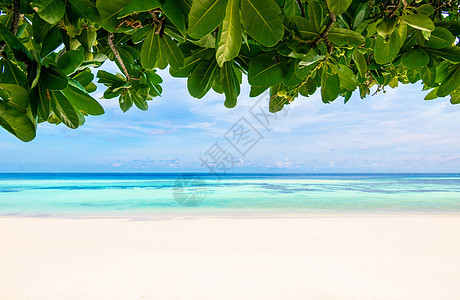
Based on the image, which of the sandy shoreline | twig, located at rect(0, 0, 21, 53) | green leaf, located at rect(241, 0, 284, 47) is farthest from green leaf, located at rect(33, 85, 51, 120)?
the sandy shoreline

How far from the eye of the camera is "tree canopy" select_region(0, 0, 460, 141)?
2.08 ft

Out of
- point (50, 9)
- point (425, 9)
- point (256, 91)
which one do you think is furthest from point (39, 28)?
point (425, 9)

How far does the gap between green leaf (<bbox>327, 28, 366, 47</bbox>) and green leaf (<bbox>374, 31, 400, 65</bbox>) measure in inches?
6.1

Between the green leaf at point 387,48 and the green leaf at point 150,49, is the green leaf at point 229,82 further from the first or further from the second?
the green leaf at point 387,48

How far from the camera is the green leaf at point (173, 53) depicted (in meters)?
0.86

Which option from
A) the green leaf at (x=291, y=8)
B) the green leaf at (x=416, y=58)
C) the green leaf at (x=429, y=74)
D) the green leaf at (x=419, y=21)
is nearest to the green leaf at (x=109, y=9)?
the green leaf at (x=291, y=8)

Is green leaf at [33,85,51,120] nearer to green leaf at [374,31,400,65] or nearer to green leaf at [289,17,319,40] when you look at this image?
green leaf at [289,17,319,40]

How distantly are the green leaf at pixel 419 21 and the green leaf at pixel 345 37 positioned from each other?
11 cm

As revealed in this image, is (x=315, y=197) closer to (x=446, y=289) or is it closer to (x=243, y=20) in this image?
(x=446, y=289)

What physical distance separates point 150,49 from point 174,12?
219mm

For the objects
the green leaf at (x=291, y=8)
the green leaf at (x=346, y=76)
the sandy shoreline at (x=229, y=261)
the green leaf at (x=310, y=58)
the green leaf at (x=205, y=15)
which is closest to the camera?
the green leaf at (x=205, y=15)

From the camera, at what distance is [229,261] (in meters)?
6.43

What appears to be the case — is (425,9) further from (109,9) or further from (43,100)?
(43,100)

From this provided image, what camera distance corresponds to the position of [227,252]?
23.4ft
